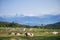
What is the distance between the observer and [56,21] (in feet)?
8.59

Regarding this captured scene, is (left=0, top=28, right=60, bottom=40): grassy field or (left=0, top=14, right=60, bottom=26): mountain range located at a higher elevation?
(left=0, top=14, right=60, bottom=26): mountain range

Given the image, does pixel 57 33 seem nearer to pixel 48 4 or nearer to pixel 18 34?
pixel 48 4

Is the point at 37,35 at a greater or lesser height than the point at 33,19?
lesser

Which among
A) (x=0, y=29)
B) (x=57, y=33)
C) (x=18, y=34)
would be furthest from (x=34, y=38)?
(x=0, y=29)

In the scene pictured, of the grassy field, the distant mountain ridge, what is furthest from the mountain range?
the grassy field

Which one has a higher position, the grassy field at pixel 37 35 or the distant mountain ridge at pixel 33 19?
the distant mountain ridge at pixel 33 19

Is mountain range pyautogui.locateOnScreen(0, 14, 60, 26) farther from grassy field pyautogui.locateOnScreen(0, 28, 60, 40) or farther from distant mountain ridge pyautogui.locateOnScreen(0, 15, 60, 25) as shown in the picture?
grassy field pyautogui.locateOnScreen(0, 28, 60, 40)

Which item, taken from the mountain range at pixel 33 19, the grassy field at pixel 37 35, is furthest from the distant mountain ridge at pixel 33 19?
the grassy field at pixel 37 35

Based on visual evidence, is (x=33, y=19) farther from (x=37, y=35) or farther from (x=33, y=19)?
(x=37, y=35)

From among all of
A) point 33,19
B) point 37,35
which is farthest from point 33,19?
point 37,35

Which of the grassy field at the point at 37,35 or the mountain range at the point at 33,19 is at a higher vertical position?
the mountain range at the point at 33,19

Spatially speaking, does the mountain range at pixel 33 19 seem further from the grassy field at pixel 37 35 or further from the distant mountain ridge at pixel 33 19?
the grassy field at pixel 37 35

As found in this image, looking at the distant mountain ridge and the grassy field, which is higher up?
the distant mountain ridge

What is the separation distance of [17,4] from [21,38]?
26.0 inches
